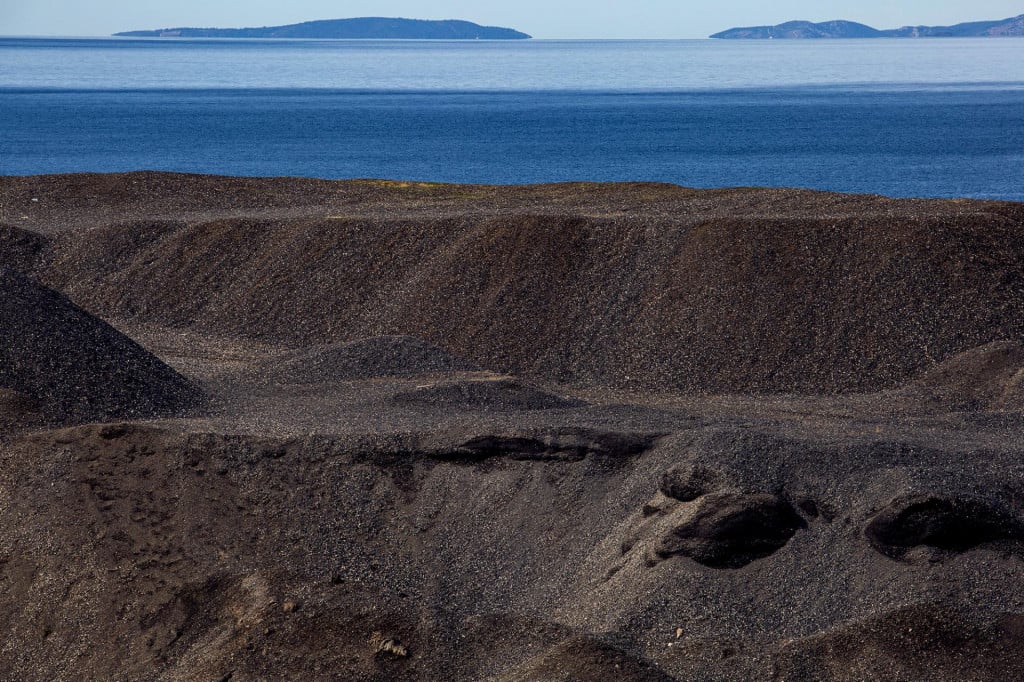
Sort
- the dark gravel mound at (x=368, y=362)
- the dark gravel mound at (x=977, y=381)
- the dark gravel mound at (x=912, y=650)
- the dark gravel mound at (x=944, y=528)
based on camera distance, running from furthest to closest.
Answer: the dark gravel mound at (x=368, y=362) → the dark gravel mound at (x=977, y=381) → the dark gravel mound at (x=944, y=528) → the dark gravel mound at (x=912, y=650)

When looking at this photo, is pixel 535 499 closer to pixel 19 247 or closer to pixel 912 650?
pixel 912 650

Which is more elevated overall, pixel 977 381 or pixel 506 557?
pixel 977 381

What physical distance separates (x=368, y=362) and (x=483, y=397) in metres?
2.91

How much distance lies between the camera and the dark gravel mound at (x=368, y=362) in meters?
19.7

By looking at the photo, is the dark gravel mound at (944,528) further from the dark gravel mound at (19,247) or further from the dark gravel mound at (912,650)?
the dark gravel mound at (19,247)

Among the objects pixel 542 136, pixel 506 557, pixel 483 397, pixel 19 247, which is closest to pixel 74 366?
pixel 483 397

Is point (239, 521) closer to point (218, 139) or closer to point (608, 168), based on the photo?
point (608, 168)

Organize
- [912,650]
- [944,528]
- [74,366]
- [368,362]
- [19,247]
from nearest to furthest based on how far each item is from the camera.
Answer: [912,650], [944,528], [74,366], [368,362], [19,247]

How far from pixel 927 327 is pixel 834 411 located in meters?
4.78

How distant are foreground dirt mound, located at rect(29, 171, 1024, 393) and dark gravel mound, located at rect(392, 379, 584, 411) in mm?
3481

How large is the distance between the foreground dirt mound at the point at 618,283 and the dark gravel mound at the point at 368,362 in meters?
2.52

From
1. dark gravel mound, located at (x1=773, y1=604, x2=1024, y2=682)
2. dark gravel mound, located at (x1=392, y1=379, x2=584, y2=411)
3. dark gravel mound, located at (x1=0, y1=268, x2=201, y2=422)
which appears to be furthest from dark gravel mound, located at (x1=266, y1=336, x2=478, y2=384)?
dark gravel mound, located at (x1=773, y1=604, x2=1024, y2=682)

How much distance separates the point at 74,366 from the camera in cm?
1714

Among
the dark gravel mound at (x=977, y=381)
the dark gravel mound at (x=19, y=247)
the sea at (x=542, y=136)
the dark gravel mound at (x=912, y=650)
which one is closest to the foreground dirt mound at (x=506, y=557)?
the dark gravel mound at (x=912, y=650)
